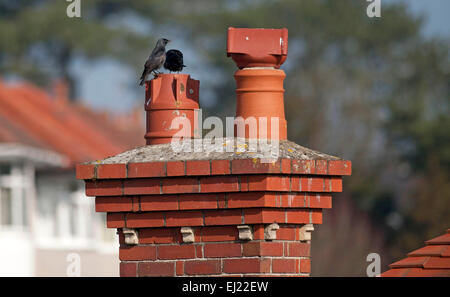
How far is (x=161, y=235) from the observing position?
630 cm

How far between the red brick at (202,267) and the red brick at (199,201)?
0.28 metres

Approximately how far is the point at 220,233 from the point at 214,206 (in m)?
0.15

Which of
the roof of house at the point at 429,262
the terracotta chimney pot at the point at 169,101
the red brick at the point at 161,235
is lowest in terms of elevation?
the roof of house at the point at 429,262

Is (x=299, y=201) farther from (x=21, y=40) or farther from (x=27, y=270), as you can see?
(x=21, y=40)

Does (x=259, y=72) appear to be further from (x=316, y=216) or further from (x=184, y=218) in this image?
(x=184, y=218)

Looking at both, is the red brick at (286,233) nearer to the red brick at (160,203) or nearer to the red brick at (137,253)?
the red brick at (160,203)

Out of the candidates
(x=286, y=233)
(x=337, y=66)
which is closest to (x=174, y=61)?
(x=286, y=233)

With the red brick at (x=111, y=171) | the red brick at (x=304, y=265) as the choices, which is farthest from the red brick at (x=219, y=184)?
the red brick at (x=304, y=265)

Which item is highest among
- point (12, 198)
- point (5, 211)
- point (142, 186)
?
point (142, 186)

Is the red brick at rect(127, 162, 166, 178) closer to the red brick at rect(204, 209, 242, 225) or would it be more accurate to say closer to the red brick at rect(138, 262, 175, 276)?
the red brick at rect(204, 209, 242, 225)

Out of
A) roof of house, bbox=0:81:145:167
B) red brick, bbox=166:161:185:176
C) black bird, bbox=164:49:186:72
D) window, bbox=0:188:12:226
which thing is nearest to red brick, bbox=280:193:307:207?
red brick, bbox=166:161:185:176

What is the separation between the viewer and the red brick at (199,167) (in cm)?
612

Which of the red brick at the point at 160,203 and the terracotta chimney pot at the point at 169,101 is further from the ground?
the terracotta chimney pot at the point at 169,101

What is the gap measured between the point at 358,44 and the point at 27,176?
30.5 m
